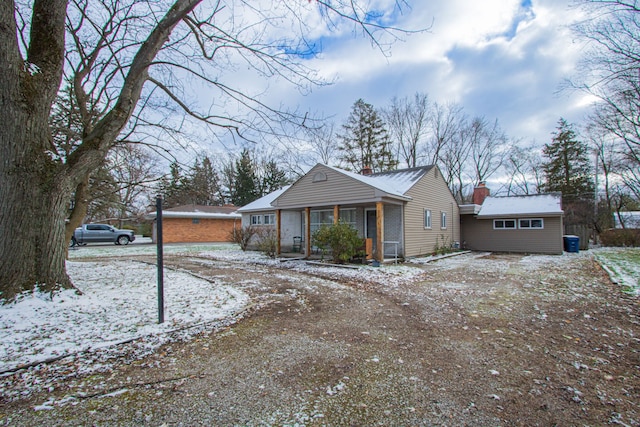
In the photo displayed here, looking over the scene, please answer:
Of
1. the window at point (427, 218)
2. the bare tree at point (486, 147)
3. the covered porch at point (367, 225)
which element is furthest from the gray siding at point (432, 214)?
the bare tree at point (486, 147)

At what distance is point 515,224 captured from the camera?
1722 cm

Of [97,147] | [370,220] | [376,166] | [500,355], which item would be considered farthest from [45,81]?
[376,166]

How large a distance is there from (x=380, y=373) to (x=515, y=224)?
17.6 meters

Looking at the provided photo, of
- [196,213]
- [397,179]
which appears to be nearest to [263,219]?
[397,179]

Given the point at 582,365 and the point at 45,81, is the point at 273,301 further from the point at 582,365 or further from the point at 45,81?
the point at 45,81

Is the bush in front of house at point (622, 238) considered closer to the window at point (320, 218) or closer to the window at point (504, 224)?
the window at point (504, 224)

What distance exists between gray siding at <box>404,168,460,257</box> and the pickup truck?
21504 mm

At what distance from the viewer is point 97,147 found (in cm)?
541

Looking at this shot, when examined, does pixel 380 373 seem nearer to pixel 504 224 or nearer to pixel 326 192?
pixel 326 192

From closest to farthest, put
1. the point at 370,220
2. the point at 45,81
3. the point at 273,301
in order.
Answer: the point at 45,81
the point at 273,301
the point at 370,220

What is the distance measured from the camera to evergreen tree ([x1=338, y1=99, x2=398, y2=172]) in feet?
92.7

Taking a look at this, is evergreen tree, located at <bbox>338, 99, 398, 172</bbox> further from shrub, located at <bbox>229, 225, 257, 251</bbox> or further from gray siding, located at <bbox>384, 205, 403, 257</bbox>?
gray siding, located at <bbox>384, 205, 403, 257</bbox>

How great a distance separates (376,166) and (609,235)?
17.0 meters

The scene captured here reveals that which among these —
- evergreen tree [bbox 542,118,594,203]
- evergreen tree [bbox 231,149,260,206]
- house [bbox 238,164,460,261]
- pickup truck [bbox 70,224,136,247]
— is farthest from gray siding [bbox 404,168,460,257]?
evergreen tree [bbox 231,149,260,206]
